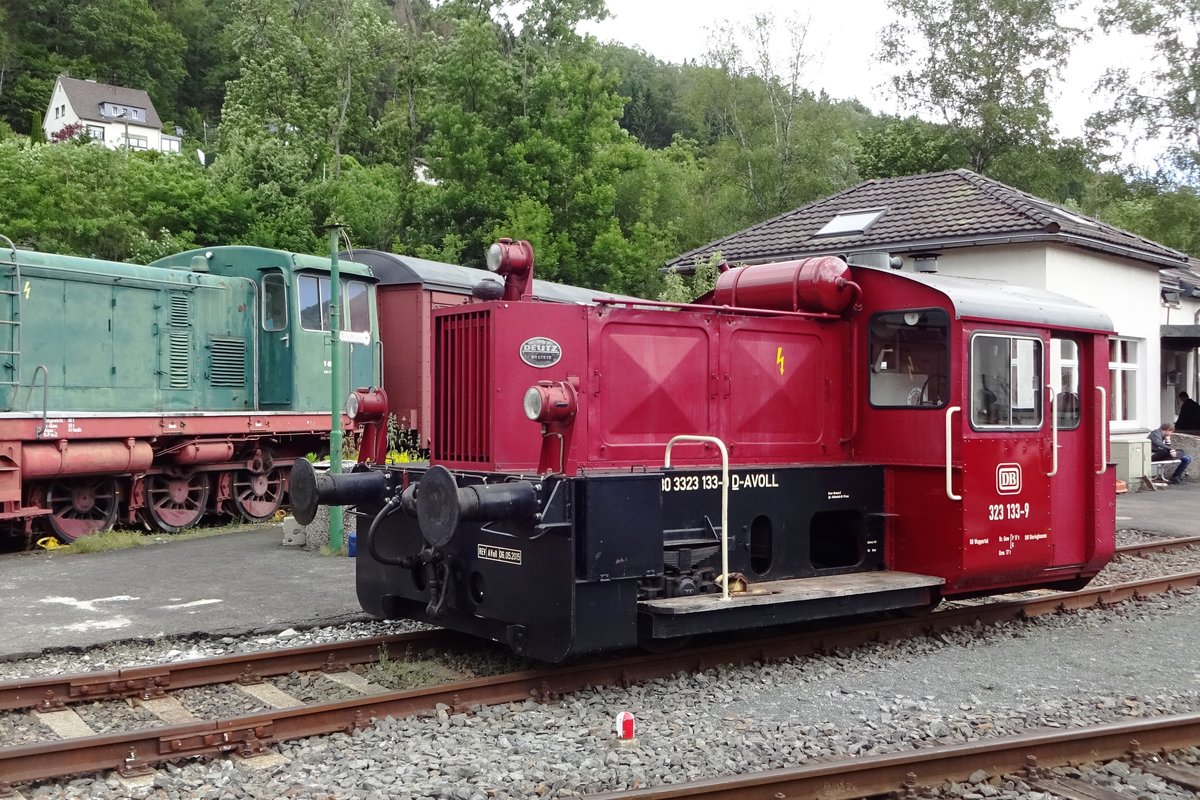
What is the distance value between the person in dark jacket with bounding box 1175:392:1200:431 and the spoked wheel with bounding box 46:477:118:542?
24.1 m

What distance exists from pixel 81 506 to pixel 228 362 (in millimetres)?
2740

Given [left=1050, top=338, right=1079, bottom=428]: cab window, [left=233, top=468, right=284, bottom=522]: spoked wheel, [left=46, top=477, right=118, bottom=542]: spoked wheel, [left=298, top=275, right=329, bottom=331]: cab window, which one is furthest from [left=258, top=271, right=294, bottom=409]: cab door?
[left=1050, top=338, right=1079, bottom=428]: cab window

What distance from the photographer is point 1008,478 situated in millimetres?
7141

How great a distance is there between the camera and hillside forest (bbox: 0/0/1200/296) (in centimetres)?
2317

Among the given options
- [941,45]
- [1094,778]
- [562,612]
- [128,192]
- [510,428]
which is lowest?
[1094,778]

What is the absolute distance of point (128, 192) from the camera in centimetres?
2220

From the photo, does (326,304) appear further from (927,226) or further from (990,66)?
(990,66)

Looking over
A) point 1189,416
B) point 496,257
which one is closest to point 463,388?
point 496,257

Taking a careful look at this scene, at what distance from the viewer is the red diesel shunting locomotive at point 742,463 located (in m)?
5.57

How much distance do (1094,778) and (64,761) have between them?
15.9 feet

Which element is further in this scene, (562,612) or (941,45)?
(941,45)

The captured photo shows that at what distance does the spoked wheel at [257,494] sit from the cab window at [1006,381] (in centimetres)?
1016

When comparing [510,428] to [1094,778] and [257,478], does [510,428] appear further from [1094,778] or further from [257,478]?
[257,478]

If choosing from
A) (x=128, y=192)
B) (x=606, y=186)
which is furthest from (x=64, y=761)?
(x=606, y=186)
